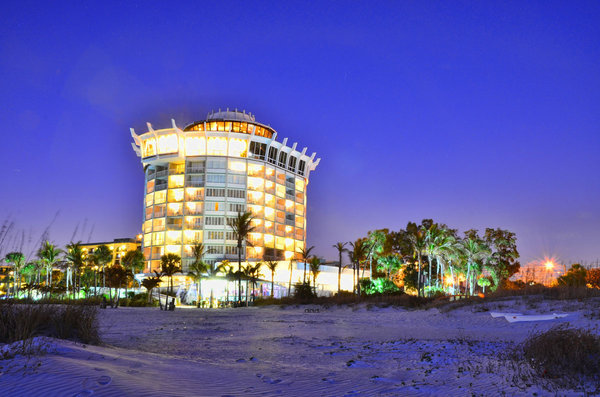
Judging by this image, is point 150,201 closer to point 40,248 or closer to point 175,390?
point 40,248

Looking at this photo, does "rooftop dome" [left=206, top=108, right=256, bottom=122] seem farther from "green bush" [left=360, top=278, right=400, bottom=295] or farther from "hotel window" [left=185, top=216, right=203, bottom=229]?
"green bush" [left=360, top=278, right=400, bottom=295]

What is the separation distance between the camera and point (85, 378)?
682 cm

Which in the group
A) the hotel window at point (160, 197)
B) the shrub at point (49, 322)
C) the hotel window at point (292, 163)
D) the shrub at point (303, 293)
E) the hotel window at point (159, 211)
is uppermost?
the hotel window at point (292, 163)

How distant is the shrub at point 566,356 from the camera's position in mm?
8000

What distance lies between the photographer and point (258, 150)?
4496 inches

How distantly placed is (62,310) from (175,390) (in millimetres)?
5735

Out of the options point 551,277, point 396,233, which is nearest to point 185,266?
point 396,233

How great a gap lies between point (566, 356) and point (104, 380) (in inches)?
316

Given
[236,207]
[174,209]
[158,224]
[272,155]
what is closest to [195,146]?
[174,209]

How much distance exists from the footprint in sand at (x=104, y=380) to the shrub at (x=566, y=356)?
7.40 m

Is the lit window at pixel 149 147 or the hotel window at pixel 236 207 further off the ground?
the lit window at pixel 149 147

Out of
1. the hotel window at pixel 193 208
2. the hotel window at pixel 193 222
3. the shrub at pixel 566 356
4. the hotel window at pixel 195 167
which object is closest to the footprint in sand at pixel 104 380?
the shrub at pixel 566 356

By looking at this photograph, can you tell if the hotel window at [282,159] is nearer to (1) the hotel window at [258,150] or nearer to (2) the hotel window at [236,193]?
(1) the hotel window at [258,150]

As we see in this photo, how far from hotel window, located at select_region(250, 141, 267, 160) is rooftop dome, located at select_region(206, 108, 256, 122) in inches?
362
